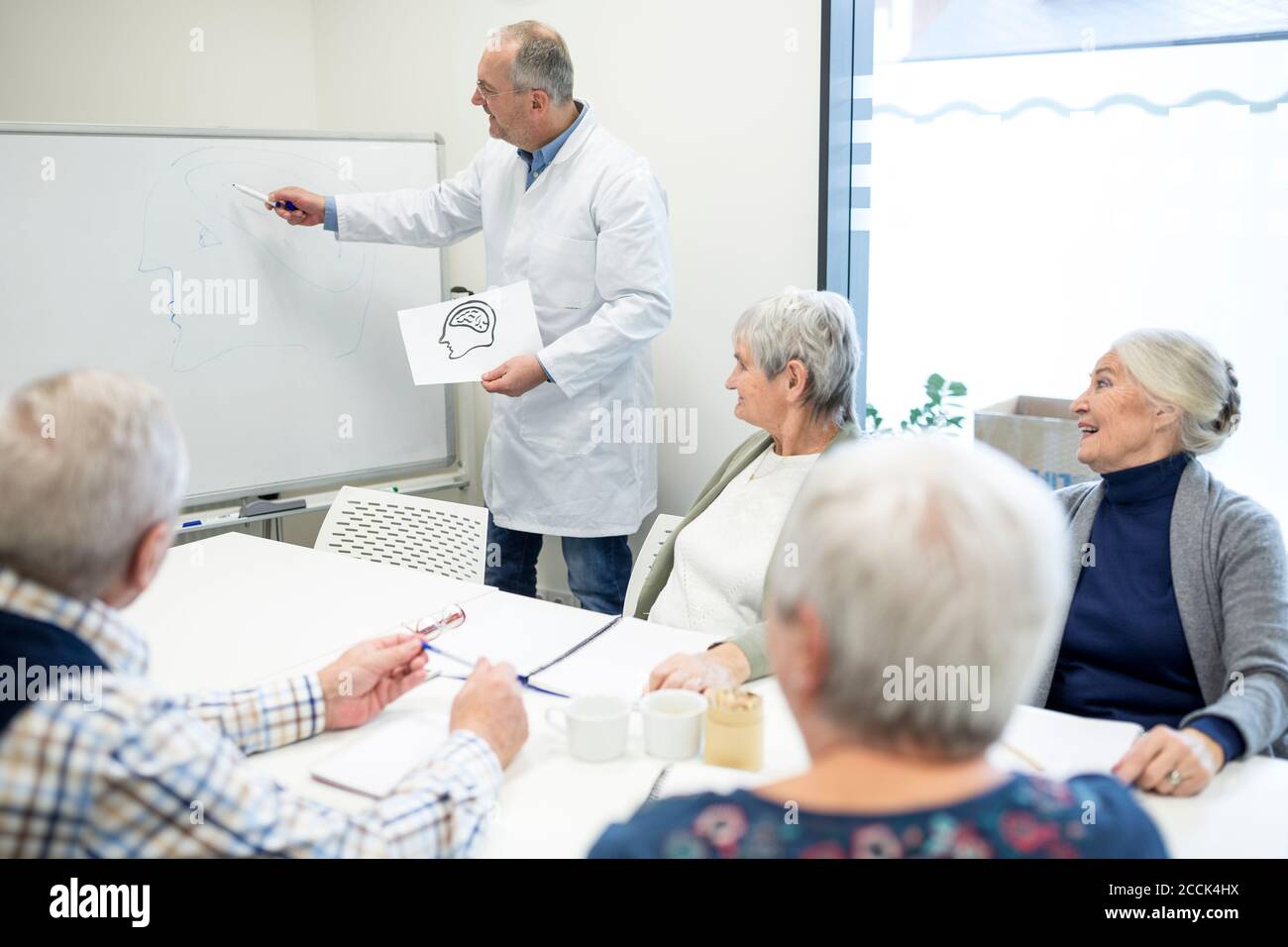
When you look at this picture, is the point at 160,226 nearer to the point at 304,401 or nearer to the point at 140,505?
the point at 304,401

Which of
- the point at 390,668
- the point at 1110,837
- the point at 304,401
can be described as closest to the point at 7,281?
the point at 304,401

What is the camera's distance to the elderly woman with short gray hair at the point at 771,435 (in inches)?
82.8

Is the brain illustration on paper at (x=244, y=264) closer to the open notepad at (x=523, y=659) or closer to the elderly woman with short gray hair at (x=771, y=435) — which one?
the open notepad at (x=523, y=659)

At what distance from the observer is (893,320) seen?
333 centimetres

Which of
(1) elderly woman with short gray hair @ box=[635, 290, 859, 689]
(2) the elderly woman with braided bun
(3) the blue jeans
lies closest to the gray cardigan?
(2) the elderly woman with braided bun

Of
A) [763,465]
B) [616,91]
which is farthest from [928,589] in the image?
[616,91]

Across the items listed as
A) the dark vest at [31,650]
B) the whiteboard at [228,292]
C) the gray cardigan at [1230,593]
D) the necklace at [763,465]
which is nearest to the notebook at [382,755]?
the dark vest at [31,650]

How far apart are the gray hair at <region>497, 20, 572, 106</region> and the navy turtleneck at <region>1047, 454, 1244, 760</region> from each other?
1.73 meters

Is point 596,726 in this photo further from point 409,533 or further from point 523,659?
point 409,533

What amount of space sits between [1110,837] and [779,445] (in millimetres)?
1407

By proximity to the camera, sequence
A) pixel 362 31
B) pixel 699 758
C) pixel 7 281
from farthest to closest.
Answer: pixel 362 31
pixel 7 281
pixel 699 758

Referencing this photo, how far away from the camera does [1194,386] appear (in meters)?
1.84

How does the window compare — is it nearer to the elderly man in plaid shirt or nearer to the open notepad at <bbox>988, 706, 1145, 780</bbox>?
the open notepad at <bbox>988, 706, 1145, 780</bbox>
